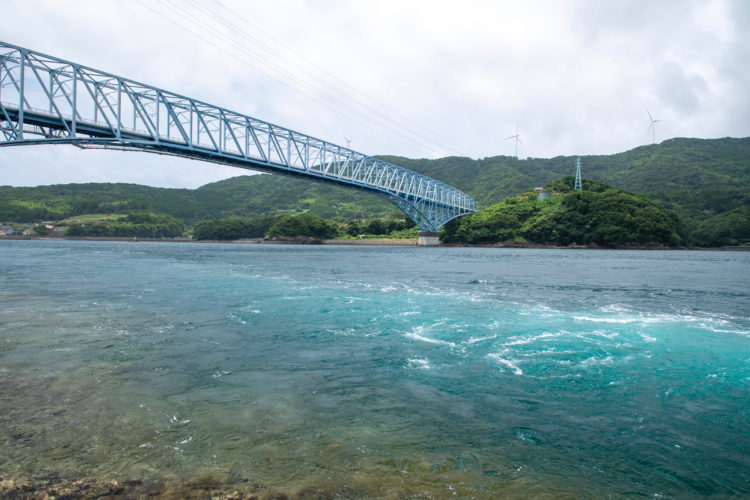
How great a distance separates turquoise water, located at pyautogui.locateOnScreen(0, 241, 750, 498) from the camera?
389cm

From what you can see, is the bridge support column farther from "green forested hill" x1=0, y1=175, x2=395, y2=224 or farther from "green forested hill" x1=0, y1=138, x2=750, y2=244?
"green forested hill" x1=0, y1=175, x2=395, y2=224

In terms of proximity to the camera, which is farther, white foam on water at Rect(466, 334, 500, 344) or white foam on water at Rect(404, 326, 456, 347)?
white foam on water at Rect(466, 334, 500, 344)

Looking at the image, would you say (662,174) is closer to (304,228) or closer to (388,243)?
(388,243)

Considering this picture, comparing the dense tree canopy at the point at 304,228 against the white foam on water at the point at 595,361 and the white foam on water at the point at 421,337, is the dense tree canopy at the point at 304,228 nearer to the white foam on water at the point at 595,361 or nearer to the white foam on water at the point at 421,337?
the white foam on water at the point at 421,337

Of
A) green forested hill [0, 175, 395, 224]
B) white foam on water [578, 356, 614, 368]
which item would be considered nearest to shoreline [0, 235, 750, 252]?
green forested hill [0, 175, 395, 224]

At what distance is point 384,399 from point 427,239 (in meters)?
87.1

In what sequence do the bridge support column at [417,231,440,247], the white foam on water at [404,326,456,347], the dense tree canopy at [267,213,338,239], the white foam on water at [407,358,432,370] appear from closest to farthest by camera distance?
the white foam on water at [407,358,432,370], the white foam on water at [404,326,456,347], the bridge support column at [417,231,440,247], the dense tree canopy at [267,213,338,239]

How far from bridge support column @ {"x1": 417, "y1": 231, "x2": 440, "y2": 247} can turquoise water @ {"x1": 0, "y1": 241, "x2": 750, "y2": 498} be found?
258 feet

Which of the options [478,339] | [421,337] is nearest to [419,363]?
[421,337]

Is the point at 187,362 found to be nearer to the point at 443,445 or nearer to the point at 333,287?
the point at 443,445

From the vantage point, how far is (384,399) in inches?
225

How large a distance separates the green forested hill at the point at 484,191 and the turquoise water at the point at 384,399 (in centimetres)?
9626

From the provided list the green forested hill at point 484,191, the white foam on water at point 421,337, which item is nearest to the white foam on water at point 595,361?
the white foam on water at point 421,337

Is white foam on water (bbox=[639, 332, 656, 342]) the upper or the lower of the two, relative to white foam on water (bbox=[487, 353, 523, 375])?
upper
